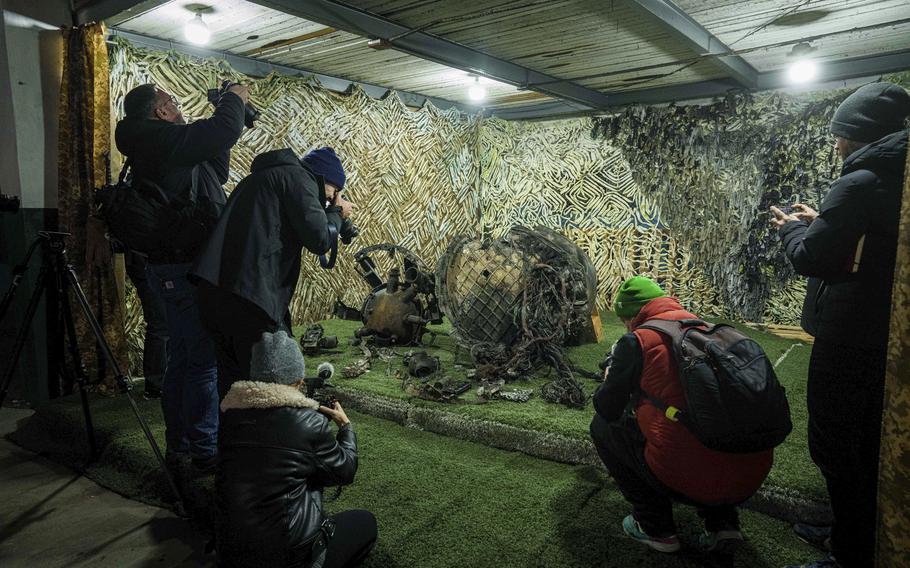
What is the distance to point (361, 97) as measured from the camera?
7.81m

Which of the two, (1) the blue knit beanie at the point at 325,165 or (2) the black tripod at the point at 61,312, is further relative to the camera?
(2) the black tripod at the point at 61,312

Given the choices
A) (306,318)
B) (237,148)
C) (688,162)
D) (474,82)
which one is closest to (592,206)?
(688,162)

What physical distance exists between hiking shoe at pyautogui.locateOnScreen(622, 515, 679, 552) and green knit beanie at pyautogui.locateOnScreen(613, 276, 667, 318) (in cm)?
103

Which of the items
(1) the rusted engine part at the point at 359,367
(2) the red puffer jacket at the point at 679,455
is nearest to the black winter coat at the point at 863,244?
(2) the red puffer jacket at the point at 679,455

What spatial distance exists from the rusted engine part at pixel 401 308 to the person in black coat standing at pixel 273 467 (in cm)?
361

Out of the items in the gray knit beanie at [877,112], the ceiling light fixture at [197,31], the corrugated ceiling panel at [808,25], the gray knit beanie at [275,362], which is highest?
the corrugated ceiling panel at [808,25]

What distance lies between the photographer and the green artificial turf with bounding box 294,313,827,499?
3094 millimetres

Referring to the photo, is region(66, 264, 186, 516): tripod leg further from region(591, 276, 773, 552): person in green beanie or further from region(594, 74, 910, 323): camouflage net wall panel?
region(594, 74, 910, 323): camouflage net wall panel

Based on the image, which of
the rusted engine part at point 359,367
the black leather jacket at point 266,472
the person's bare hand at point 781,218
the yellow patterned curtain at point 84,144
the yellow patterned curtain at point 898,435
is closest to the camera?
the yellow patterned curtain at point 898,435

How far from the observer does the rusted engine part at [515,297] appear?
191 inches

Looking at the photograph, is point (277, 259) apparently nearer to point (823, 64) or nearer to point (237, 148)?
point (237, 148)

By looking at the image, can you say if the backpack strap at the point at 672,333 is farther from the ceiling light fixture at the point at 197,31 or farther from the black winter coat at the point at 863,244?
the ceiling light fixture at the point at 197,31

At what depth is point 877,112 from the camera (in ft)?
7.75

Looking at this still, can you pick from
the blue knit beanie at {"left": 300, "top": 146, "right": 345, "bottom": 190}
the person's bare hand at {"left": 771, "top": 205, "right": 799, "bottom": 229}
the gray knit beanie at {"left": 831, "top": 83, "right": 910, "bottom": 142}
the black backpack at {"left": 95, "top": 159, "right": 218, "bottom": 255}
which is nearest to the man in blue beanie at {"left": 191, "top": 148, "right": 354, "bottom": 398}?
the blue knit beanie at {"left": 300, "top": 146, "right": 345, "bottom": 190}
